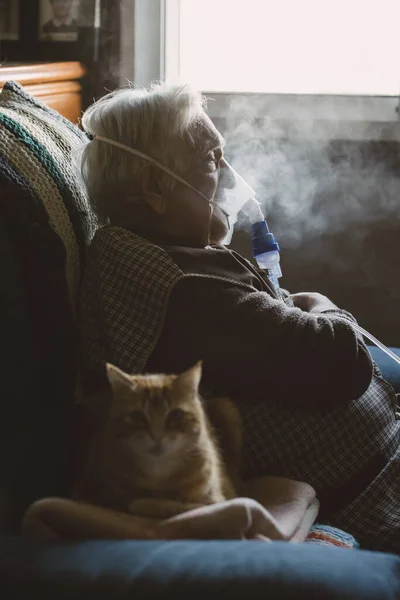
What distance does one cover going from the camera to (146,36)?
89.5 inches

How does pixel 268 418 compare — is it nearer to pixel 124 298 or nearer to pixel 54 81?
pixel 124 298

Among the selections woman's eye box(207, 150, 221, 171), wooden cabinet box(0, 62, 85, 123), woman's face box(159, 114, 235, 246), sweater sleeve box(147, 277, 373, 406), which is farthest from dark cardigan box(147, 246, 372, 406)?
wooden cabinet box(0, 62, 85, 123)

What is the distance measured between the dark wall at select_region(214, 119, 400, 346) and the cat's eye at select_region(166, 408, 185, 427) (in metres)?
1.38

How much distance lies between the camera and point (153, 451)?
909 mm

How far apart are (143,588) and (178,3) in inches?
76.7

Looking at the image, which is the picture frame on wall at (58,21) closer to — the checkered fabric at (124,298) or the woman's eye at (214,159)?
the woman's eye at (214,159)

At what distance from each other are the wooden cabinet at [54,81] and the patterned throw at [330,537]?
1195 mm

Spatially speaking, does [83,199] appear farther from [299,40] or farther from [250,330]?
[299,40]

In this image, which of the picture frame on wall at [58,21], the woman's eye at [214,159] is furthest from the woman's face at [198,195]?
the picture frame on wall at [58,21]

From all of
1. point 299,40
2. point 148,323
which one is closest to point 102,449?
point 148,323

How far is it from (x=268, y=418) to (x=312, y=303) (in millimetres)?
419

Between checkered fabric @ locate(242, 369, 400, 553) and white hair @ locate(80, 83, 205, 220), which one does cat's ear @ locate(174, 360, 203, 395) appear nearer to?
checkered fabric @ locate(242, 369, 400, 553)

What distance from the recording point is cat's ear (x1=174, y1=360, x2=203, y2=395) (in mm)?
949

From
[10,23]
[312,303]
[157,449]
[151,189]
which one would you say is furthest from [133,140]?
[10,23]
